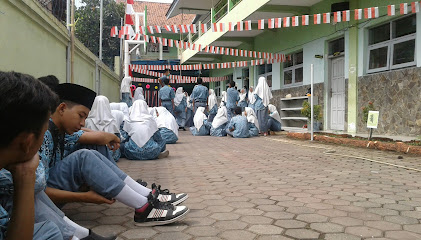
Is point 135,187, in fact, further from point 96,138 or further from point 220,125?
point 220,125

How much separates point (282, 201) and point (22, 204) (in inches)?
88.7

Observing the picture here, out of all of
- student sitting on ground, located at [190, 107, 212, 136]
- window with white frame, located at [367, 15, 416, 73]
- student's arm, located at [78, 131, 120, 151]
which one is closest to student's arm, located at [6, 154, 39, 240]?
student's arm, located at [78, 131, 120, 151]

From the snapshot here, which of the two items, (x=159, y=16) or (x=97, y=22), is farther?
(x=159, y=16)

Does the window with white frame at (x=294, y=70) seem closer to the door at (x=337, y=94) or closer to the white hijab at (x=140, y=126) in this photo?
the door at (x=337, y=94)

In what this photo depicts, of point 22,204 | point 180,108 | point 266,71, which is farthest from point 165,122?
point 266,71

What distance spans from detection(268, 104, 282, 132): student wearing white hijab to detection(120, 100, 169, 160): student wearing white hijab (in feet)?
20.4

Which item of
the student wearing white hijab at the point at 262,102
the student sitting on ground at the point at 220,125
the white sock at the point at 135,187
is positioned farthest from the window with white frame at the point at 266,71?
the white sock at the point at 135,187

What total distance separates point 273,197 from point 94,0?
85.6 ft

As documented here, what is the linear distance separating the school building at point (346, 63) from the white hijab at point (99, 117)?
20.2ft

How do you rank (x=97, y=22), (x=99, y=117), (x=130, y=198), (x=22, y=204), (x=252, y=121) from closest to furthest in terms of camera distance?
1. (x=22, y=204)
2. (x=130, y=198)
3. (x=99, y=117)
4. (x=252, y=121)
5. (x=97, y=22)

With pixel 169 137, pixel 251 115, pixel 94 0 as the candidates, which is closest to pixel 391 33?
pixel 251 115

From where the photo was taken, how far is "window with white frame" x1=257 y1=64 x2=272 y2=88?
563 inches

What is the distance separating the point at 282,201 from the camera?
3.06 meters

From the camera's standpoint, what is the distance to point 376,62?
8.59 m
